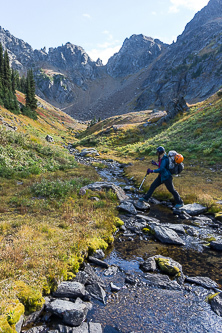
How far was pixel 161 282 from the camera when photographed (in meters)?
5.87

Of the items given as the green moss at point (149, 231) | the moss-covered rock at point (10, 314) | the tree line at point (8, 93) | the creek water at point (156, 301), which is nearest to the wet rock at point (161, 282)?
the creek water at point (156, 301)

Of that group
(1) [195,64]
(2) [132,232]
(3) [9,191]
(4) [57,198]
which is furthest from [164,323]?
(1) [195,64]

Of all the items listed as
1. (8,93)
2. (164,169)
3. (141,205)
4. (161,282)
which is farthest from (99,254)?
(8,93)

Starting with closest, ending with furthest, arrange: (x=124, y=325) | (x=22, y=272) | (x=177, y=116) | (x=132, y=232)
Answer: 1. (x=124, y=325)
2. (x=22, y=272)
3. (x=132, y=232)
4. (x=177, y=116)

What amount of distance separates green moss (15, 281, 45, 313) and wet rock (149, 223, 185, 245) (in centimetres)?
546

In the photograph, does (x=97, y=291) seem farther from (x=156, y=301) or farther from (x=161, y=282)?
(x=161, y=282)

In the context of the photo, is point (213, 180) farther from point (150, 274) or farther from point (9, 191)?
point (9, 191)

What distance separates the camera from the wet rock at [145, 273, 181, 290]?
5.72 metres

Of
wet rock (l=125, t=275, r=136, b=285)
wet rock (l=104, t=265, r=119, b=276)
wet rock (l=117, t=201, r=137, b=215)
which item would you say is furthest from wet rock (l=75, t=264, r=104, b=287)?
wet rock (l=117, t=201, r=137, b=215)

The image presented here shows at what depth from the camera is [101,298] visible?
203 inches

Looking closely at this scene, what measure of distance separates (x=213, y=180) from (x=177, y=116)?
39.4m

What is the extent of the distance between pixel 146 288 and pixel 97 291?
57.7 inches

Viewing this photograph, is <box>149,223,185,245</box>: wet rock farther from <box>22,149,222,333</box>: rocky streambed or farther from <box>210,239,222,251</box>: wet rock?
<box>210,239,222,251</box>: wet rock

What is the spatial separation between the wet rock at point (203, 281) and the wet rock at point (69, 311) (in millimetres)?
3442
